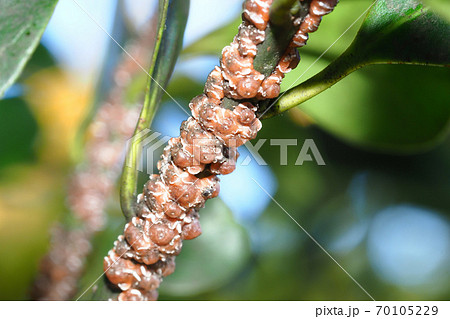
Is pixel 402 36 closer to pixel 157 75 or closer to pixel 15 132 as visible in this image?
pixel 157 75

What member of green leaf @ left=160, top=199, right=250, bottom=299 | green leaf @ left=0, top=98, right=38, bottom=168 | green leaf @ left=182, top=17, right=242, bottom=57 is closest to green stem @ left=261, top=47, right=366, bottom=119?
green leaf @ left=182, top=17, right=242, bottom=57

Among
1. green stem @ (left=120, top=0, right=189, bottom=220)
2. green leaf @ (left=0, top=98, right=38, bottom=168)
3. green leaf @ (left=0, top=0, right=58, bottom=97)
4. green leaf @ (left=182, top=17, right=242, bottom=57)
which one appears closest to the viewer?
green leaf @ (left=0, top=0, right=58, bottom=97)

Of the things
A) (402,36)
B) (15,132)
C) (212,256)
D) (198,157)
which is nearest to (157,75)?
(198,157)

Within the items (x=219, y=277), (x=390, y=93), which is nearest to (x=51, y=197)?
(x=219, y=277)

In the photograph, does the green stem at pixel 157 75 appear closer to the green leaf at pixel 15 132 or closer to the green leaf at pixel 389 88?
the green leaf at pixel 389 88

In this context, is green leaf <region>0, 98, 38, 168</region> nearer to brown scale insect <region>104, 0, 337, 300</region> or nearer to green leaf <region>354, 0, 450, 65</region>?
brown scale insect <region>104, 0, 337, 300</region>

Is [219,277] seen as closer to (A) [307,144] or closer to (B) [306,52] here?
(A) [307,144]
